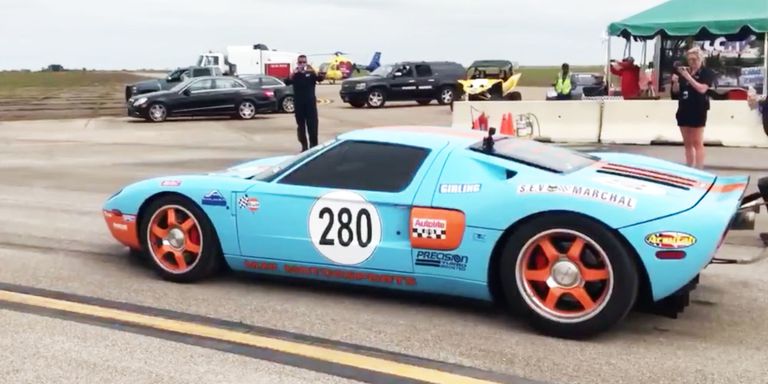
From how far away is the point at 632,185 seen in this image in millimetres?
4609

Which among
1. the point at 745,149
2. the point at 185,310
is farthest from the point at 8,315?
the point at 745,149

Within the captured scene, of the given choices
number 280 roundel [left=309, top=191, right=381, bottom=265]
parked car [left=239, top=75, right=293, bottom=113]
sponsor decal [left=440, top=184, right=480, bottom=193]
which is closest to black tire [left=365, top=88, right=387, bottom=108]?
parked car [left=239, top=75, right=293, bottom=113]

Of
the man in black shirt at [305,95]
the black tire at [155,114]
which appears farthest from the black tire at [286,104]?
the man in black shirt at [305,95]

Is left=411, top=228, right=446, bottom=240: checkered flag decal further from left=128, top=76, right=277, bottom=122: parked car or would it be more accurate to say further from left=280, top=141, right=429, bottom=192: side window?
left=128, top=76, right=277, bottom=122: parked car

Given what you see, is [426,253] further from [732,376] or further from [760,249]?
[760,249]

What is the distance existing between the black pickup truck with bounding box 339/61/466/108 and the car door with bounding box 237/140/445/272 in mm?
25487

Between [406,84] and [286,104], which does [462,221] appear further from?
[406,84]

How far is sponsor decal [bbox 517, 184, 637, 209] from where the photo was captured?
4.38m

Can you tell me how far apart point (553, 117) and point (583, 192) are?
1251cm

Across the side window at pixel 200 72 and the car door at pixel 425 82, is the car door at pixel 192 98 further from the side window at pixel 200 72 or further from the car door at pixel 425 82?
the side window at pixel 200 72

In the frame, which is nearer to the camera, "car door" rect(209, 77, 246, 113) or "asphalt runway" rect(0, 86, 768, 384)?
"asphalt runway" rect(0, 86, 768, 384)

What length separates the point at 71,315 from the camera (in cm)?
493

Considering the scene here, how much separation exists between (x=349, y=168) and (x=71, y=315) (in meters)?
1.86

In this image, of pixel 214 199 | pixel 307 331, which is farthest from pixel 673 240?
pixel 214 199
